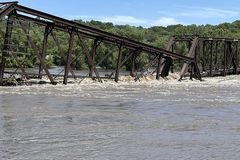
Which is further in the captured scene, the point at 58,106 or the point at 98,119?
the point at 58,106

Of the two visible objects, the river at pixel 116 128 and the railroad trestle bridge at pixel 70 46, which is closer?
the river at pixel 116 128

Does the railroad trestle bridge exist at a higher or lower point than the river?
higher

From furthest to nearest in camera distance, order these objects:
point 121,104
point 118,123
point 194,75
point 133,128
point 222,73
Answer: point 222,73, point 194,75, point 121,104, point 118,123, point 133,128

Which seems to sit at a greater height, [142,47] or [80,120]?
[142,47]

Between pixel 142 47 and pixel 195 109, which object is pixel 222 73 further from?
pixel 195 109

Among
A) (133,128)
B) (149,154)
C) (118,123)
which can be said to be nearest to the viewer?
(149,154)

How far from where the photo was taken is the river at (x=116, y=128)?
13.3 m

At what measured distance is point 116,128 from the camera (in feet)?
58.0

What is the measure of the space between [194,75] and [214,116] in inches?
1350

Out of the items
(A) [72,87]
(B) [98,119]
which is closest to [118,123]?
(B) [98,119]

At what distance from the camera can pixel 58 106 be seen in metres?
24.7

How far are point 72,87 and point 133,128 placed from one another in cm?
2087

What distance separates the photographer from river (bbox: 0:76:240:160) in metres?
13.3

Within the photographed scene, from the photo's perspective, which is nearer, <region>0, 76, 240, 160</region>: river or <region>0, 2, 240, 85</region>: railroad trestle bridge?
<region>0, 76, 240, 160</region>: river
